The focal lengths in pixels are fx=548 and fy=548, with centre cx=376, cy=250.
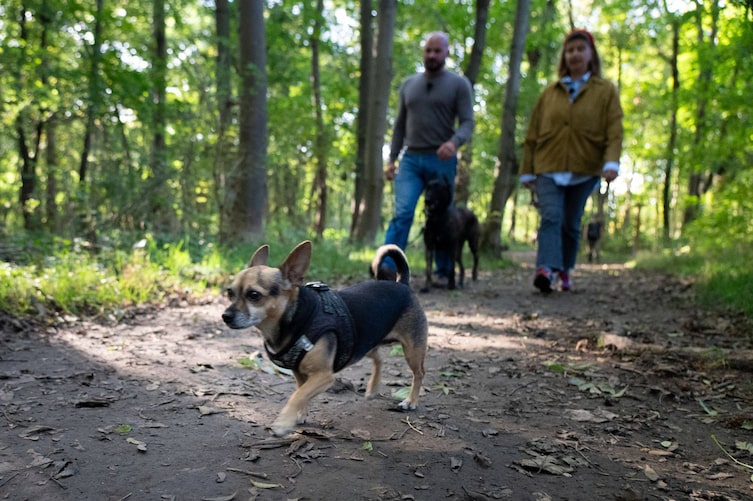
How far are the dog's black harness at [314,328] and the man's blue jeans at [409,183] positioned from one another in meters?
4.31

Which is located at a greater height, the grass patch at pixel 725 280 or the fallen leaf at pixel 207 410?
the grass patch at pixel 725 280

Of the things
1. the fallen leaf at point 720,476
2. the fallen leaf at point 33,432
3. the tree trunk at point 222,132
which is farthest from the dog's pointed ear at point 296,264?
the tree trunk at point 222,132

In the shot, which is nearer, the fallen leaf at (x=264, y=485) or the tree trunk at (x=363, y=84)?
the fallen leaf at (x=264, y=485)

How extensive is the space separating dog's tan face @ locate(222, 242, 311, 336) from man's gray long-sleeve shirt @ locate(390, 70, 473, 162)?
4798 mm

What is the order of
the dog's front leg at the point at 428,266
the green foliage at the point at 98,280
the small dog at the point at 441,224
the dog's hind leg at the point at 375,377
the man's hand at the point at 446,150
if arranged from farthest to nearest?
the dog's front leg at the point at 428,266 < the small dog at the point at 441,224 < the man's hand at the point at 446,150 < the green foliage at the point at 98,280 < the dog's hind leg at the point at 375,377

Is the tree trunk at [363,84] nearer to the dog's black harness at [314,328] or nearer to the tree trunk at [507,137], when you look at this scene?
the tree trunk at [507,137]

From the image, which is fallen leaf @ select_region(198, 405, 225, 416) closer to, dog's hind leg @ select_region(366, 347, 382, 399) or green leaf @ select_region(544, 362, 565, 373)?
dog's hind leg @ select_region(366, 347, 382, 399)

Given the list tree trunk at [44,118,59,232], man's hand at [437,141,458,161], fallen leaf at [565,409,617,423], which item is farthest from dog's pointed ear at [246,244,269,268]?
tree trunk at [44,118,59,232]

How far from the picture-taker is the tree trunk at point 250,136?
9.72 meters

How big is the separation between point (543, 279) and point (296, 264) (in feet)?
17.4

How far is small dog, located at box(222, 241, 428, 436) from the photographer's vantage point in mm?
2908

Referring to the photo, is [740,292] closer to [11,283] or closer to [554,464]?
[554,464]

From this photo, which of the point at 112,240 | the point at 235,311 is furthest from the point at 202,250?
the point at 235,311

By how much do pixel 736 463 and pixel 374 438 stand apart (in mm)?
1840
